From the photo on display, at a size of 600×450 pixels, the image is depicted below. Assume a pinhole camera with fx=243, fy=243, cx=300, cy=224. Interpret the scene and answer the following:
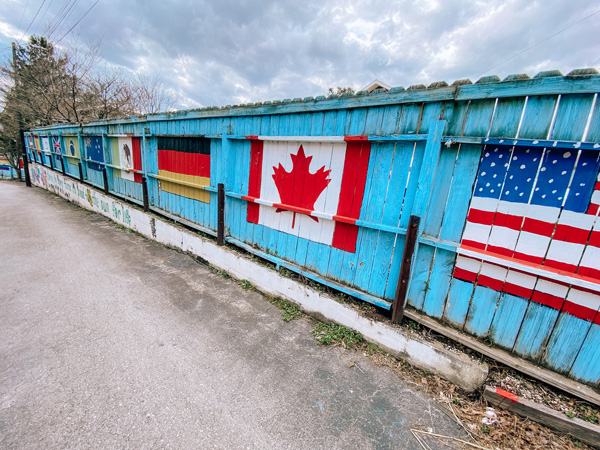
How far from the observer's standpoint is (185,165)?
5.32 m

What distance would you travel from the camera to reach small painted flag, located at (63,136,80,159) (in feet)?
32.3

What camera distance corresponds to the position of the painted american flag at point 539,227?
1895 millimetres

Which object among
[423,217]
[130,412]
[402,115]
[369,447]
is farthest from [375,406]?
[402,115]

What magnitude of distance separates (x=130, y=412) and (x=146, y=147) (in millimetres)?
6100

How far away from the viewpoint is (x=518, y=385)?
220 centimetres

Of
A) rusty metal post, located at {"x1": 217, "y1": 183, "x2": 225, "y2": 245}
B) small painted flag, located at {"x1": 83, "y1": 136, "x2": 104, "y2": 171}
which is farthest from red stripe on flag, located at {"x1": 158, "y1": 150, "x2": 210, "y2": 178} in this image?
small painted flag, located at {"x1": 83, "y1": 136, "x2": 104, "y2": 171}

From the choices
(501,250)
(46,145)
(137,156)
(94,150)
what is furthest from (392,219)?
(46,145)

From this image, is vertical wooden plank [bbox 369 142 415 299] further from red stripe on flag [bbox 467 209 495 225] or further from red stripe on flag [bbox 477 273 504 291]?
red stripe on flag [bbox 477 273 504 291]

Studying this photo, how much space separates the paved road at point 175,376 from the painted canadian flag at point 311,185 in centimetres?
132

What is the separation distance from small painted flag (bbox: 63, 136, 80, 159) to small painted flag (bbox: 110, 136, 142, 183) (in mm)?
Result: 3775

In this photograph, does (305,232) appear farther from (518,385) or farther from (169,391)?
(518,385)

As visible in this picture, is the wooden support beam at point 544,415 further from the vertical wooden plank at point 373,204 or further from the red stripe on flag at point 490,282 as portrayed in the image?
the vertical wooden plank at point 373,204

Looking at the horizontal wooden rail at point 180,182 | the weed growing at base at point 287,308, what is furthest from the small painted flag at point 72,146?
the weed growing at base at point 287,308

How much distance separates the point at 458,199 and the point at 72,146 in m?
14.0
